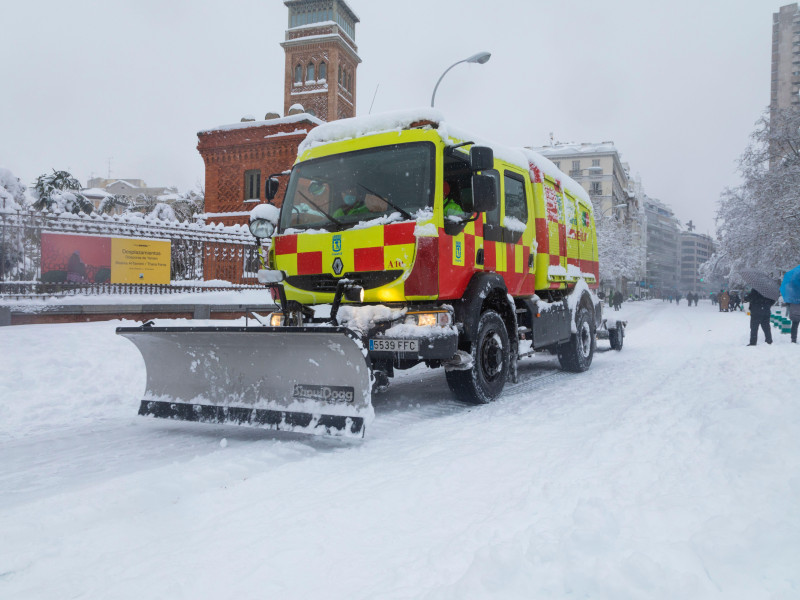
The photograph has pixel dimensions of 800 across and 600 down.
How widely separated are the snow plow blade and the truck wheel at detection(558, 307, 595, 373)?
17.5 feet

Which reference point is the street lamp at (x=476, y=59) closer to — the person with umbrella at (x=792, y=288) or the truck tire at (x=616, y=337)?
the truck tire at (x=616, y=337)

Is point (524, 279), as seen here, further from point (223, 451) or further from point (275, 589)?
point (275, 589)

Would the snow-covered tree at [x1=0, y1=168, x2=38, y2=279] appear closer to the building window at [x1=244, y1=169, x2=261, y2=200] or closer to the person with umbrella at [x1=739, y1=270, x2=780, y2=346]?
the person with umbrella at [x1=739, y1=270, x2=780, y2=346]

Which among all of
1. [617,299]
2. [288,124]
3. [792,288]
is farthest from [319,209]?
[617,299]

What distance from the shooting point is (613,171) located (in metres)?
83.1

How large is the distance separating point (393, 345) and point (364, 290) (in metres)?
0.65

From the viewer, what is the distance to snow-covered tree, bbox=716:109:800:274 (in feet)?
81.4

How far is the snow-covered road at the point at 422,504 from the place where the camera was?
2.29m

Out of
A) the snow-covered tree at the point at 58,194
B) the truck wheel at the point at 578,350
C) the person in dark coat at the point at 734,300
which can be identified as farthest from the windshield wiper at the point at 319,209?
the person in dark coat at the point at 734,300

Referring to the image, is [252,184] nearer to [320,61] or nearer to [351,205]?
[320,61]

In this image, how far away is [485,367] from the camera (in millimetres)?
6215

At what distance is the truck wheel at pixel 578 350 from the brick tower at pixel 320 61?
121 feet

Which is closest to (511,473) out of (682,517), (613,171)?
(682,517)

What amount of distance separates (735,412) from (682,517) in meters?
2.51
